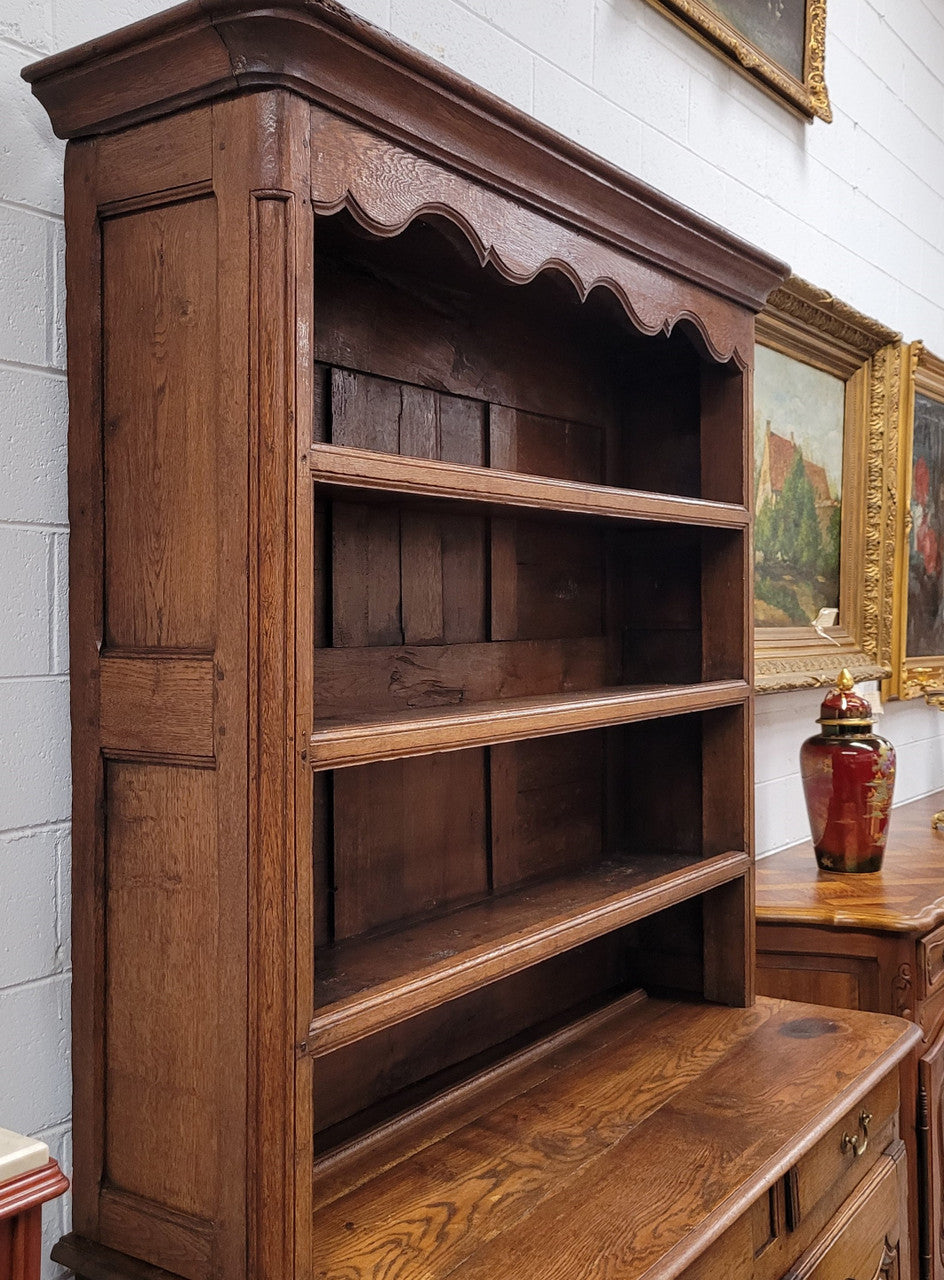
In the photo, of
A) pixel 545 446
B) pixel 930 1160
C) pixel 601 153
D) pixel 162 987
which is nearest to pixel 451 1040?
pixel 162 987

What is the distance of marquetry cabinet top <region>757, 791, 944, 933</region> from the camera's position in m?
2.36

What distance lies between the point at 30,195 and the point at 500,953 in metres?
1.07

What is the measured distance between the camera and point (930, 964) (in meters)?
2.38

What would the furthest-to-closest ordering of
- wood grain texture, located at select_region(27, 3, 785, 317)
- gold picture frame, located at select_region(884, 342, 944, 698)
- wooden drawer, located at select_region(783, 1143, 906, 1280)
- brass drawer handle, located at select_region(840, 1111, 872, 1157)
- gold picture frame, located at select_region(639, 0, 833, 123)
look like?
gold picture frame, located at select_region(884, 342, 944, 698)
gold picture frame, located at select_region(639, 0, 833, 123)
brass drawer handle, located at select_region(840, 1111, 872, 1157)
wooden drawer, located at select_region(783, 1143, 906, 1280)
wood grain texture, located at select_region(27, 3, 785, 317)

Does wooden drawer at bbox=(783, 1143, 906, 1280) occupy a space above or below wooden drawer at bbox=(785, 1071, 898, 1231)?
below

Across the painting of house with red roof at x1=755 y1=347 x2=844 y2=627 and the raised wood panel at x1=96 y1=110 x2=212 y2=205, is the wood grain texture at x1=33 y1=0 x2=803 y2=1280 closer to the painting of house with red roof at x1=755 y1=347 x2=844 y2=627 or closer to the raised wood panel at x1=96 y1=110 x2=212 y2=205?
the raised wood panel at x1=96 y1=110 x2=212 y2=205

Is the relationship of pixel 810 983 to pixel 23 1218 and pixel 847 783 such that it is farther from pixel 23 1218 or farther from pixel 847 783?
pixel 23 1218

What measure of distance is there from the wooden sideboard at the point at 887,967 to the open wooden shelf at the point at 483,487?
0.92m

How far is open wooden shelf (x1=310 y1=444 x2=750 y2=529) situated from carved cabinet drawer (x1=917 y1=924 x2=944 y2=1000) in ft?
3.31

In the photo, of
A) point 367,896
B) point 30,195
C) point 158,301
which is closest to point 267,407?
point 158,301

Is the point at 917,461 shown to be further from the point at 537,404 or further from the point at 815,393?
the point at 537,404

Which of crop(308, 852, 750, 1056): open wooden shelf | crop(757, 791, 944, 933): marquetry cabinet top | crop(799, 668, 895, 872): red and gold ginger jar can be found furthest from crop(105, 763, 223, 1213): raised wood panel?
crop(799, 668, 895, 872): red and gold ginger jar

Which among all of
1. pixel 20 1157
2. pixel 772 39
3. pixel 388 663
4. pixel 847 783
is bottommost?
pixel 20 1157

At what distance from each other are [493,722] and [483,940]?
13.1 inches
